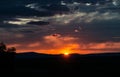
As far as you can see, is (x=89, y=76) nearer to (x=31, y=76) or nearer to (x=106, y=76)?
(x=106, y=76)

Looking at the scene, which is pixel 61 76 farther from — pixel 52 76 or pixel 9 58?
pixel 9 58

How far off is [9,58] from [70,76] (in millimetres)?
14788

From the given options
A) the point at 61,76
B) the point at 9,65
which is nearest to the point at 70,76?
the point at 61,76

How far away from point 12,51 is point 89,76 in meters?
18.3

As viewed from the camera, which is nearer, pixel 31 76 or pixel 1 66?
pixel 1 66

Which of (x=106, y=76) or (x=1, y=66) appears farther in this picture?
(x=106, y=76)

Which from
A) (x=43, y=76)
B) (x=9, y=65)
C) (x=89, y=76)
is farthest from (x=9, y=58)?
(x=89, y=76)

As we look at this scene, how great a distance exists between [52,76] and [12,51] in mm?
11610

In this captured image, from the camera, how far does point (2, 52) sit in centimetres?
11125

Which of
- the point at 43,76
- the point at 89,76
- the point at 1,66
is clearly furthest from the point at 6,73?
the point at 89,76

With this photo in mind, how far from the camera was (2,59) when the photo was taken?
364 feet

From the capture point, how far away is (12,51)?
4459 inches

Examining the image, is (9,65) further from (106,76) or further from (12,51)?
(106,76)

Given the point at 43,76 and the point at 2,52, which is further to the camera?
the point at 43,76
